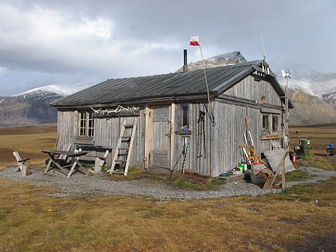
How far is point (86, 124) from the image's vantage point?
17.2 m

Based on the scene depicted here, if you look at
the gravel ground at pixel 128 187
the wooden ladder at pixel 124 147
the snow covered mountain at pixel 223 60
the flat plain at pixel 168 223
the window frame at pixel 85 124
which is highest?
the snow covered mountain at pixel 223 60

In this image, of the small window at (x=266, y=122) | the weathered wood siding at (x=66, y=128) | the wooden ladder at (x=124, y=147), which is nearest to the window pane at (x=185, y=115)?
the wooden ladder at (x=124, y=147)

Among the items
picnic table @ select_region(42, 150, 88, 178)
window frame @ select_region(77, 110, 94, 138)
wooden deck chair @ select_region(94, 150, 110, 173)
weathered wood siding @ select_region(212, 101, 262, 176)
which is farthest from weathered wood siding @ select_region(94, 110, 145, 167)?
weathered wood siding @ select_region(212, 101, 262, 176)

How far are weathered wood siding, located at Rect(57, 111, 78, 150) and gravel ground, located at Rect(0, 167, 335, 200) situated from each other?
11.6ft

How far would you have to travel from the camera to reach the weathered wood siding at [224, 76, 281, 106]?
13898 millimetres

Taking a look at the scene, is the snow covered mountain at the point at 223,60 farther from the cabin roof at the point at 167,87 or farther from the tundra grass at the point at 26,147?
the cabin roof at the point at 167,87

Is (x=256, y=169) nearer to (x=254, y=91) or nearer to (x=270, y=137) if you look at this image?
(x=254, y=91)

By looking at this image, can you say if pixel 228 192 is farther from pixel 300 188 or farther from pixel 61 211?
pixel 61 211

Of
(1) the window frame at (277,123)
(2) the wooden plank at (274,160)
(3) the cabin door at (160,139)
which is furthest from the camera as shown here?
(1) the window frame at (277,123)

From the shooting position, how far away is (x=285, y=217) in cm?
696

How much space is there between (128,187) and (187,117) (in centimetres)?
392

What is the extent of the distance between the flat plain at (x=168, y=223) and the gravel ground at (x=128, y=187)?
0.76 metres

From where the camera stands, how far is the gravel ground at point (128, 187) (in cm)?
993

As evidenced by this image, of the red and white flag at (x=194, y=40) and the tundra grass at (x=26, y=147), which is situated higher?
the red and white flag at (x=194, y=40)
